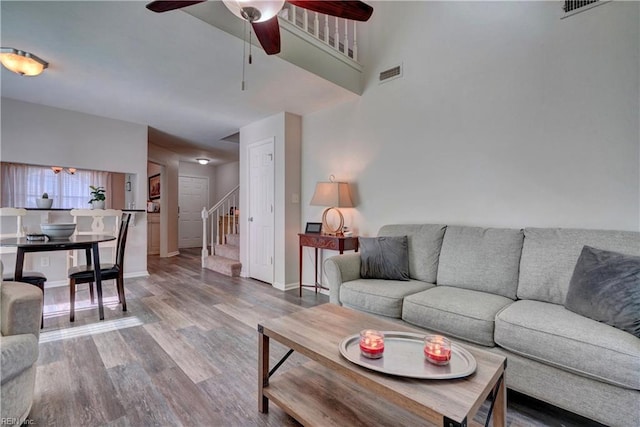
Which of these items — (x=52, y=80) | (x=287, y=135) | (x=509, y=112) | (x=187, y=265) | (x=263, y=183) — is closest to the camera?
→ (x=509, y=112)

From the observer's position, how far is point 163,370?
6.43 ft

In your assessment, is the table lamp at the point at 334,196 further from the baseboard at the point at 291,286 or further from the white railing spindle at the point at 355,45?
the white railing spindle at the point at 355,45

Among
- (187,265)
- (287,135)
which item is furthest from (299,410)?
(187,265)

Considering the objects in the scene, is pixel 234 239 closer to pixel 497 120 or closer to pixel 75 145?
pixel 75 145

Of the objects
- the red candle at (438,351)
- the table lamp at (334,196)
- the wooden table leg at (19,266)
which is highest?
the table lamp at (334,196)

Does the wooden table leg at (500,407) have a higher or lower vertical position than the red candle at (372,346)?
lower

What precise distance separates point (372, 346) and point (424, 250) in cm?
157

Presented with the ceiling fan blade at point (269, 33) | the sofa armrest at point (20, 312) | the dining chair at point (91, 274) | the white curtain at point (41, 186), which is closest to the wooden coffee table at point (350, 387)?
the sofa armrest at point (20, 312)

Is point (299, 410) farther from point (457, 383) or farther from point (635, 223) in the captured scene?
point (635, 223)

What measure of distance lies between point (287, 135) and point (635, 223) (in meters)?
3.50

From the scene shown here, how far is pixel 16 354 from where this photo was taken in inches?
49.2

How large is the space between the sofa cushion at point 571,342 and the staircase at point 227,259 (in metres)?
3.92

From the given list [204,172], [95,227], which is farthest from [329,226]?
[204,172]

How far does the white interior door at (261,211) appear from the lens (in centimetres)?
429
